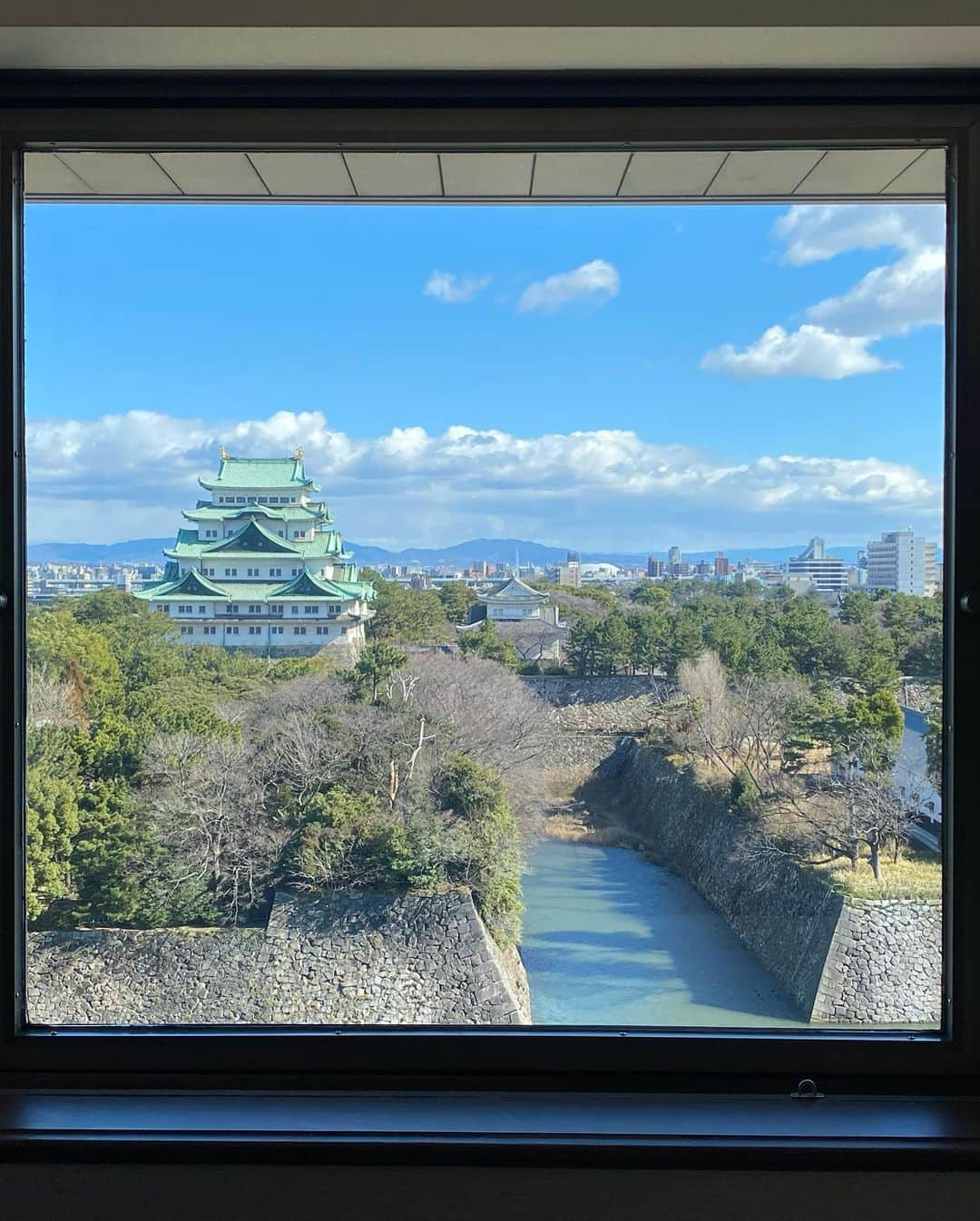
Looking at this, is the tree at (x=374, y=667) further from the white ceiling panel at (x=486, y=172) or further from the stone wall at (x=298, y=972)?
the white ceiling panel at (x=486, y=172)

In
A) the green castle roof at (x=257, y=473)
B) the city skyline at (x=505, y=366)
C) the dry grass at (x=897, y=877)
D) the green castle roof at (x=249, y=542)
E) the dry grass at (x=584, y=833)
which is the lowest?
the dry grass at (x=897, y=877)

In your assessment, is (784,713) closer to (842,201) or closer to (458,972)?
(458,972)

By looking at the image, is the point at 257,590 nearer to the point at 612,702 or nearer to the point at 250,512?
the point at 250,512

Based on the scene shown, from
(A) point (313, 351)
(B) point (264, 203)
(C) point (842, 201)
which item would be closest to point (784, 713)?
(C) point (842, 201)

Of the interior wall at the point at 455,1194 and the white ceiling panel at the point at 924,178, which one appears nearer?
the interior wall at the point at 455,1194

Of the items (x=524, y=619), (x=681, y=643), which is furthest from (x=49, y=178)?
(x=681, y=643)

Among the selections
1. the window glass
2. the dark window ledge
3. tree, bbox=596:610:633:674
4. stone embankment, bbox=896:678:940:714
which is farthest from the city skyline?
the dark window ledge

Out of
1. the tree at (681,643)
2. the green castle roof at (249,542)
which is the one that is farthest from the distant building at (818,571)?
the green castle roof at (249,542)
